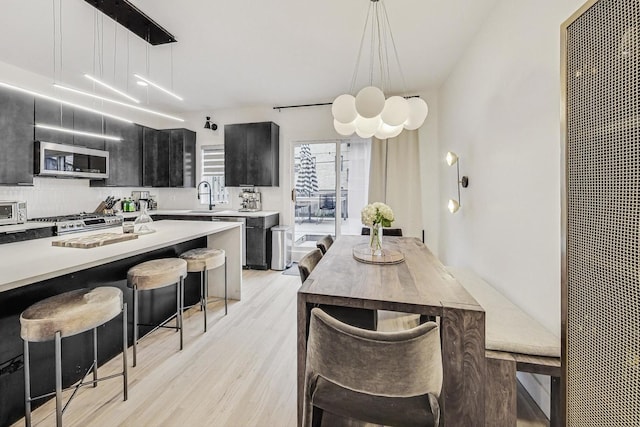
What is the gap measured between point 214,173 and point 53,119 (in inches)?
94.2

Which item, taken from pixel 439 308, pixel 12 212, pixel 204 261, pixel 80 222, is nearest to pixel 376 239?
pixel 439 308

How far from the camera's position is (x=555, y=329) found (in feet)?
4.87

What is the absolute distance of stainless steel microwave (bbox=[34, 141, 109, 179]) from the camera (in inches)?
133

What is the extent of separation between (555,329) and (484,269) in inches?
40.7

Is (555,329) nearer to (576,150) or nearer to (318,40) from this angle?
(576,150)

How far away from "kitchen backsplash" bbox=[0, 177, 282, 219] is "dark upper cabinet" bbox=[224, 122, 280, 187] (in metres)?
0.38

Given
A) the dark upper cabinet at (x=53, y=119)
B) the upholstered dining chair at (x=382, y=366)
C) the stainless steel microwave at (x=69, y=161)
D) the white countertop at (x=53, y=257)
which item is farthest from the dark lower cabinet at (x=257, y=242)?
the upholstered dining chair at (x=382, y=366)

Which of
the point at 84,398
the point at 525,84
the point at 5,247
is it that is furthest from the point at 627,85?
the point at 5,247

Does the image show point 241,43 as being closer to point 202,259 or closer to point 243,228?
point 202,259

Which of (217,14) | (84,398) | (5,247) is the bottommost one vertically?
(84,398)

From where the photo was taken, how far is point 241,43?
294 cm

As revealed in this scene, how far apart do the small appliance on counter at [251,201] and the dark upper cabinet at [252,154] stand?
0.26 m

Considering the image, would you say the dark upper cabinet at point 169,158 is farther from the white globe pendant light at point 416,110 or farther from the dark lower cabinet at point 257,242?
the white globe pendant light at point 416,110

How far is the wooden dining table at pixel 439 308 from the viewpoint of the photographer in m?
1.25
